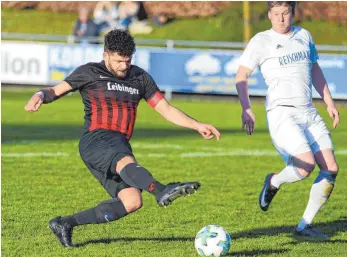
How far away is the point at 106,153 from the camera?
7977 millimetres

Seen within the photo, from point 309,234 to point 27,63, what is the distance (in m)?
17.1

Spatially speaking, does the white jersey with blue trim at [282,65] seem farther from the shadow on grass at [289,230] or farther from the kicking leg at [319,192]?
the shadow on grass at [289,230]

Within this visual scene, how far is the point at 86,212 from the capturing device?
8.30 m

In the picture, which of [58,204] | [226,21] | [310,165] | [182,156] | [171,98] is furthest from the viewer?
[226,21]

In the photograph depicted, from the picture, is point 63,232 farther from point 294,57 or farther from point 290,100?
point 294,57

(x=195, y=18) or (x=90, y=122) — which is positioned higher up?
(x=90, y=122)

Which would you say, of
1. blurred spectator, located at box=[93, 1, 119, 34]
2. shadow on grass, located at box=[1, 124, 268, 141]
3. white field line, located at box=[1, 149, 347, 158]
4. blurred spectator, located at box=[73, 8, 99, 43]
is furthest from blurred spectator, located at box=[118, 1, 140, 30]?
white field line, located at box=[1, 149, 347, 158]

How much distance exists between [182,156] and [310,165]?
20.9 ft

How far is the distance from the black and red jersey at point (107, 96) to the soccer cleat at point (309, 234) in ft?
6.27

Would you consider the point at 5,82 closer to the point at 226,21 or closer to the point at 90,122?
the point at 226,21

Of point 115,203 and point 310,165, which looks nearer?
point 115,203

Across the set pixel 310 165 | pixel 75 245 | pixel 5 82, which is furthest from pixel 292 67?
pixel 5 82

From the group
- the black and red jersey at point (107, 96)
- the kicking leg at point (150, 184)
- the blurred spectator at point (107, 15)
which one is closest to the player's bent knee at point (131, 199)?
the kicking leg at point (150, 184)

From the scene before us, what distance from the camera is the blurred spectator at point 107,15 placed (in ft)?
100
